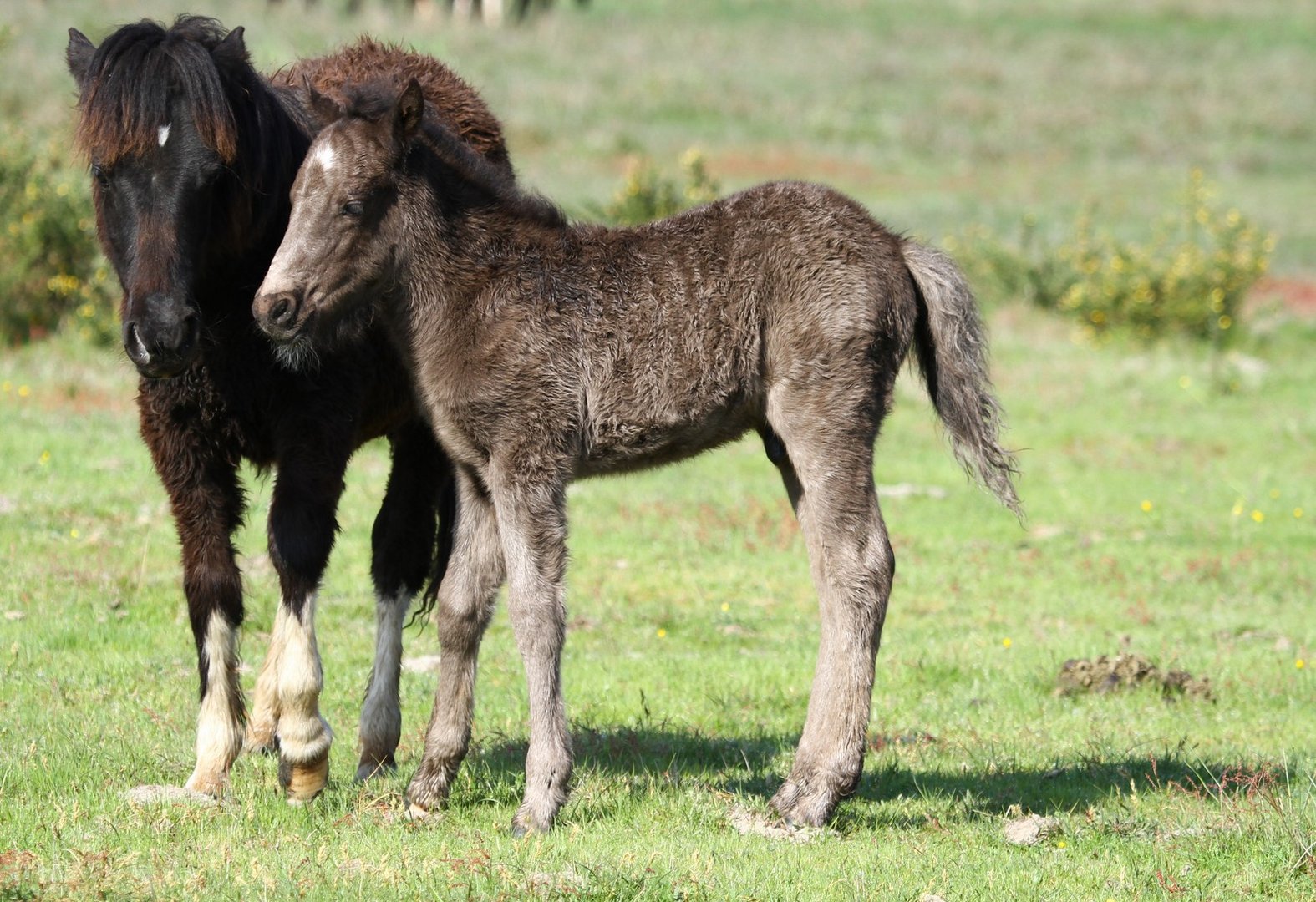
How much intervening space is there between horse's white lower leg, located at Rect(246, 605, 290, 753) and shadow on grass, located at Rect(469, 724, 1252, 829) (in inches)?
35.6

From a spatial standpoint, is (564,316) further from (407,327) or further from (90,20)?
(90,20)

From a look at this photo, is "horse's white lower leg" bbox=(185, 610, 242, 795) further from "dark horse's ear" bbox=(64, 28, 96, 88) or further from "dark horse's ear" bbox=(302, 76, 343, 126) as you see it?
"dark horse's ear" bbox=(64, 28, 96, 88)

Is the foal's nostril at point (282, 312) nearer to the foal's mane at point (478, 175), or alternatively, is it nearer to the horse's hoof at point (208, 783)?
the foal's mane at point (478, 175)

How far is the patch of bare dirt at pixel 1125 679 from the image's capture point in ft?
26.6

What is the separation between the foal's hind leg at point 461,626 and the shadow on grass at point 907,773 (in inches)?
15.2

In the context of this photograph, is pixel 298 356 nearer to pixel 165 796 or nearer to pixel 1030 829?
pixel 165 796

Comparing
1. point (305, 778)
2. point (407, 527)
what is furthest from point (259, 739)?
point (407, 527)

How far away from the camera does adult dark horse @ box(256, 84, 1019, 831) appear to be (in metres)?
5.39

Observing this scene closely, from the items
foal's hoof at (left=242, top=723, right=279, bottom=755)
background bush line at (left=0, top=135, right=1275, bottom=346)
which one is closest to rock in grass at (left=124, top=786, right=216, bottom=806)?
foal's hoof at (left=242, top=723, right=279, bottom=755)

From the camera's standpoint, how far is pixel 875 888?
16.1 feet

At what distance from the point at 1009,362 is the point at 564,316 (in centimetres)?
1420

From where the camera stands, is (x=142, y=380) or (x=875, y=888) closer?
(x=875, y=888)

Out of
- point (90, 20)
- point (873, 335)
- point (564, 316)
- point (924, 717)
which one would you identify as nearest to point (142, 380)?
point (564, 316)

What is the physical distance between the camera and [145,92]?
5266mm
